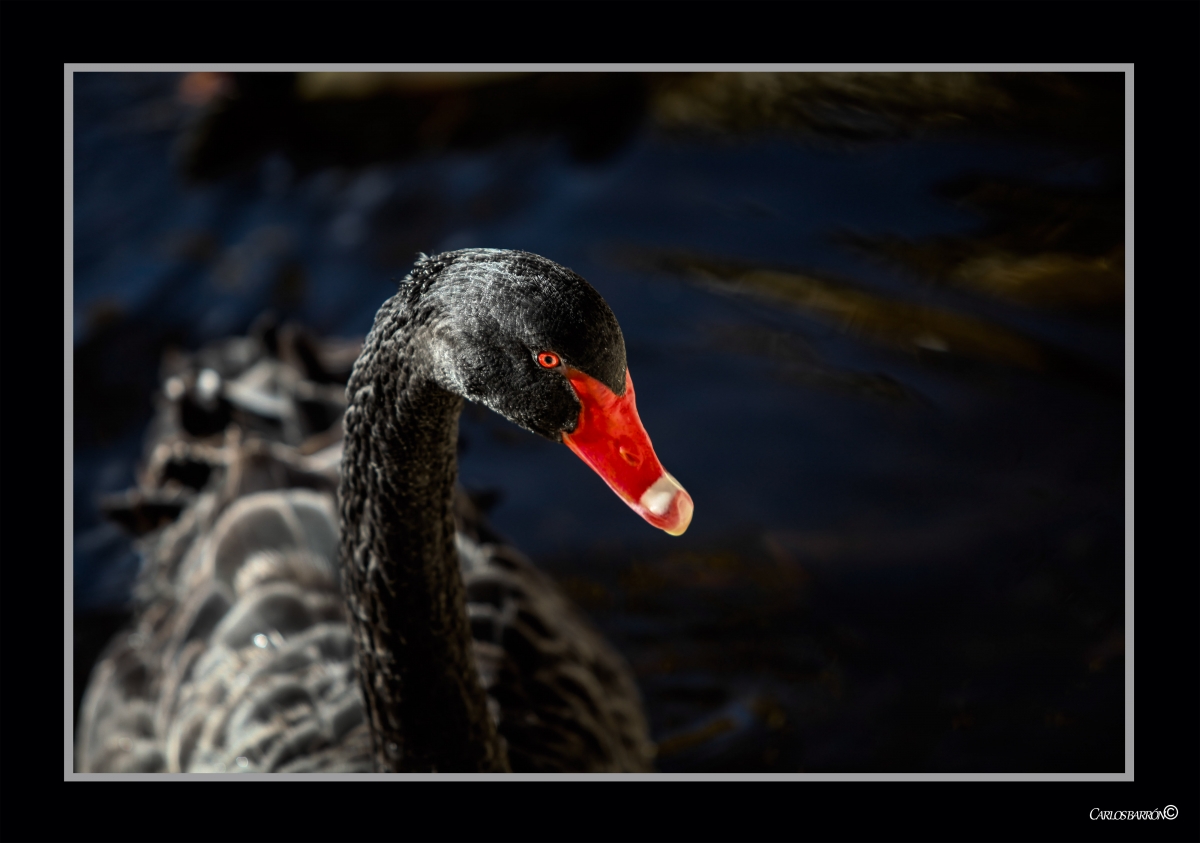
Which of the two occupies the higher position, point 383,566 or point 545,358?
point 545,358

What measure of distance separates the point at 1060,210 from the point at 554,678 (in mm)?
2899

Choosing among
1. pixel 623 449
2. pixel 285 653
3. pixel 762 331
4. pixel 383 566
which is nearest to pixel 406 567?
pixel 383 566

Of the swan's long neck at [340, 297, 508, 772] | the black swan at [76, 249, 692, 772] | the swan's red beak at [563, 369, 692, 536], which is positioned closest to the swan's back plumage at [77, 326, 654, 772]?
the black swan at [76, 249, 692, 772]

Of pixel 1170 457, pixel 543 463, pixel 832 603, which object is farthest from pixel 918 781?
pixel 543 463

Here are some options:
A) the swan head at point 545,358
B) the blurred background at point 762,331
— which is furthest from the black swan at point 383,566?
the blurred background at point 762,331

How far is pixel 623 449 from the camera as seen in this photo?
2.00 meters

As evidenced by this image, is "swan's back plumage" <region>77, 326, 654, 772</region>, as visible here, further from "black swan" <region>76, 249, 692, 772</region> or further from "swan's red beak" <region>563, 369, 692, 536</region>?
"swan's red beak" <region>563, 369, 692, 536</region>

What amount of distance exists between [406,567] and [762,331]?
2.59m

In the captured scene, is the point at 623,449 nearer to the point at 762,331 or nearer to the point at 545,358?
the point at 545,358

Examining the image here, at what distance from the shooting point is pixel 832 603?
3.88 metres

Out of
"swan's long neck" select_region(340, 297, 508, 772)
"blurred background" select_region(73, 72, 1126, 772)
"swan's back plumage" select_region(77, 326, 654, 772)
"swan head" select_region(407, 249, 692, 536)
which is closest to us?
"swan head" select_region(407, 249, 692, 536)

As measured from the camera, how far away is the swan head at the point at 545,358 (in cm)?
189

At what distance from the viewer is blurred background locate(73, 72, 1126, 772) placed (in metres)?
3.69

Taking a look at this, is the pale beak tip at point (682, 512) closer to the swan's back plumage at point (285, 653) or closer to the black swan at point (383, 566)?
the black swan at point (383, 566)
